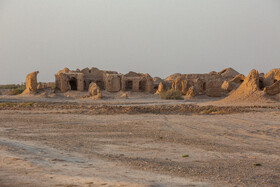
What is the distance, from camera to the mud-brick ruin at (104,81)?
111 feet

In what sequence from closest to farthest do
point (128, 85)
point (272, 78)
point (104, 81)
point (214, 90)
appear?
1. point (272, 78)
2. point (214, 90)
3. point (104, 81)
4. point (128, 85)

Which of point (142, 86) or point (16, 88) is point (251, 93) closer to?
point (142, 86)

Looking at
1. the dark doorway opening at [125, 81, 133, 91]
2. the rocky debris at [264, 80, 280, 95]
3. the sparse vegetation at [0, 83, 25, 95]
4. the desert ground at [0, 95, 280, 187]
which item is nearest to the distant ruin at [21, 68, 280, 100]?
the dark doorway opening at [125, 81, 133, 91]

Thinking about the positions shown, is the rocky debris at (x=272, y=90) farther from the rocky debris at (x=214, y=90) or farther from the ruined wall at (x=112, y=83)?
the ruined wall at (x=112, y=83)

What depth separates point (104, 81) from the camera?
35.5 meters

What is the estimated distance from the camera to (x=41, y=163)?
4906 mm

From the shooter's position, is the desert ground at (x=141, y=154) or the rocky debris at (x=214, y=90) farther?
the rocky debris at (x=214, y=90)

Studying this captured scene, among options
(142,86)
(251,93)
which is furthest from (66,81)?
(251,93)

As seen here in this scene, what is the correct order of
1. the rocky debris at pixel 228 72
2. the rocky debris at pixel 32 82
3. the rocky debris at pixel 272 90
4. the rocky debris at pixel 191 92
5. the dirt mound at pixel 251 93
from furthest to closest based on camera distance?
1. the rocky debris at pixel 228 72
2. the rocky debris at pixel 32 82
3. the rocky debris at pixel 191 92
4. the rocky debris at pixel 272 90
5. the dirt mound at pixel 251 93

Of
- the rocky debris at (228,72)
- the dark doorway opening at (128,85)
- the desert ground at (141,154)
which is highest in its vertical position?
the rocky debris at (228,72)

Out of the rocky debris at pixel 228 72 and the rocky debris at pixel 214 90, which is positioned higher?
the rocky debris at pixel 228 72

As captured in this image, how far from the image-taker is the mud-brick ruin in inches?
1336

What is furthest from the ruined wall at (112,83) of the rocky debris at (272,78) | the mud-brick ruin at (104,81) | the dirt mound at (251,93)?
the dirt mound at (251,93)

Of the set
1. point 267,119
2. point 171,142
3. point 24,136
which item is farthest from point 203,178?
point 267,119
